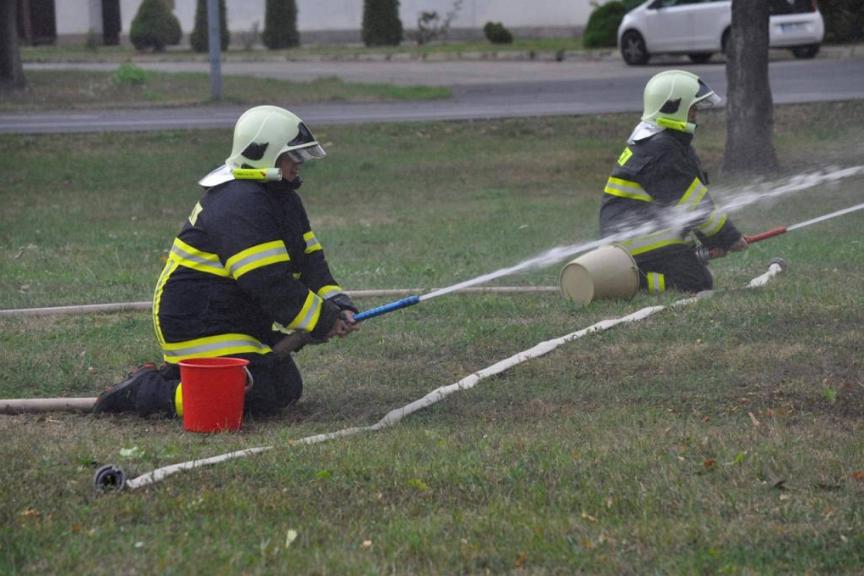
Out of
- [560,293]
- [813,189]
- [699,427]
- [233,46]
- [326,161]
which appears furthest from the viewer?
[233,46]

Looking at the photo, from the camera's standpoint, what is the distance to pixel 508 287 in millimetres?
9289

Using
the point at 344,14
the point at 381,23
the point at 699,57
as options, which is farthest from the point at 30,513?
the point at 344,14

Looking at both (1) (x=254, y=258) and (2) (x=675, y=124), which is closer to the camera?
(1) (x=254, y=258)

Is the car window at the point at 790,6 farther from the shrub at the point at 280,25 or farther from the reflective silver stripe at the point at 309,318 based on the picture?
the reflective silver stripe at the point at 309,318

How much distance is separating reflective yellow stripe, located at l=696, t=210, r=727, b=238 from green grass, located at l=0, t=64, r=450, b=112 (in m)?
15.0

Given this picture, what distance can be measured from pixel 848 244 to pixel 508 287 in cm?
304

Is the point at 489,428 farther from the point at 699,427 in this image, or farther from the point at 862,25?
the point at 862,25

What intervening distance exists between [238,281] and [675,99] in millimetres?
3546

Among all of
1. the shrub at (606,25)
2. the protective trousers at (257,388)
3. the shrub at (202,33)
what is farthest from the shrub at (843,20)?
the protective trousers at (257,388)

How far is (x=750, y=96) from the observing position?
14742 mm

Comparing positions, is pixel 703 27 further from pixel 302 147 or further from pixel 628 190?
pixel 302 147

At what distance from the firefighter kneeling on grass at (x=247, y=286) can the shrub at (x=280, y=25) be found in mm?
32921

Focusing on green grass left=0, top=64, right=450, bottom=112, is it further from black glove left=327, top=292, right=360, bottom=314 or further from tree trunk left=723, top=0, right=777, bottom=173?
black glove left=327, top=292, right=360, bottom=314

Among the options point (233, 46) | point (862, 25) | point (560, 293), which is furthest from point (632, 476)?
point (233, 46)
